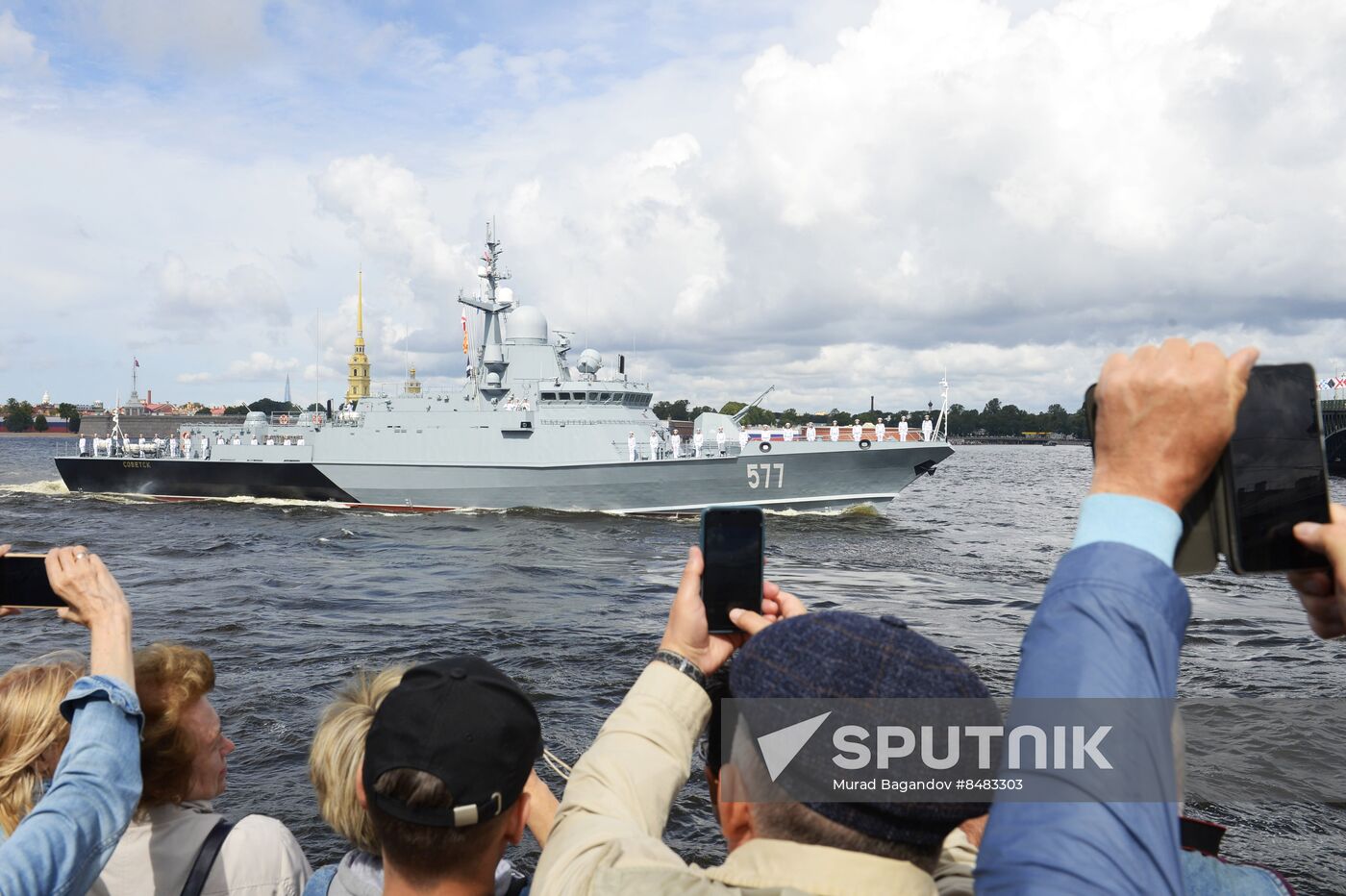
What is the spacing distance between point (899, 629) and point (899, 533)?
19134 mm

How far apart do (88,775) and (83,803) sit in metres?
0.05

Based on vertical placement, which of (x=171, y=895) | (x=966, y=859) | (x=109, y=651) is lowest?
(x=171, y=895)

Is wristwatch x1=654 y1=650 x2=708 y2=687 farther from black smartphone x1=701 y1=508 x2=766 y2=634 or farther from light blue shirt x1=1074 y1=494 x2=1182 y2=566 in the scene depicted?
light blue shirt x1=1074 y1=494 x2=1182 y2=566

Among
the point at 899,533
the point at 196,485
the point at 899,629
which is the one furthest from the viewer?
the point at 196,485

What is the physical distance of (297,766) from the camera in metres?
5.73

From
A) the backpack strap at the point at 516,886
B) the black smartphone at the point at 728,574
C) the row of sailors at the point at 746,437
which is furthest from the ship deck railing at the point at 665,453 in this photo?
the black smartphone at the point at 728,574

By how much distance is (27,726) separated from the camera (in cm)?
186

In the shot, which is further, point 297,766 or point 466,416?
point 466,416

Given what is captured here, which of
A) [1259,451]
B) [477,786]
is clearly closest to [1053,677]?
[1259,451]

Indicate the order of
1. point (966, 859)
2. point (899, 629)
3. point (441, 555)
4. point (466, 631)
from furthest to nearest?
point (441, 555) → point (466, 631) → point (966, 859) → point (899, 629)

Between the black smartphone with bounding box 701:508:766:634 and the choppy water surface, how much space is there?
349cm

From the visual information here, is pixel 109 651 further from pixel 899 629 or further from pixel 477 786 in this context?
pixel 899 629

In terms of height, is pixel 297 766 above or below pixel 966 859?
below
